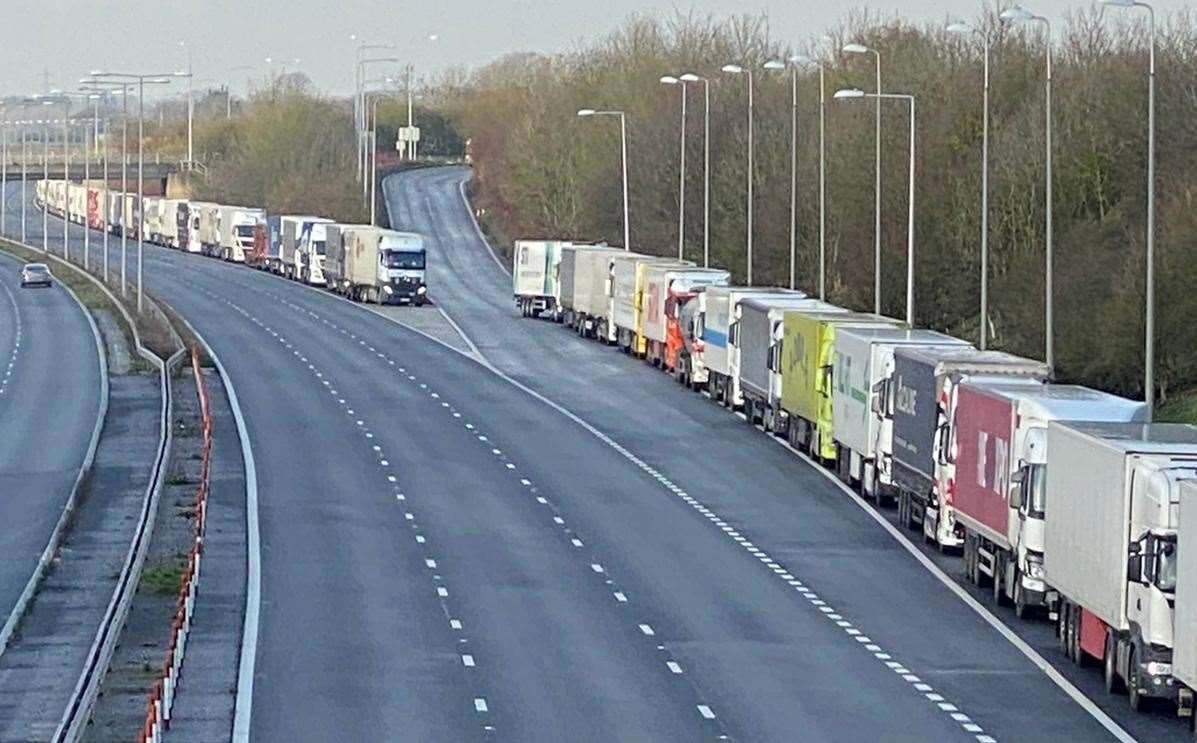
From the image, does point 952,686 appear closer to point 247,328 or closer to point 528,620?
point 528,620

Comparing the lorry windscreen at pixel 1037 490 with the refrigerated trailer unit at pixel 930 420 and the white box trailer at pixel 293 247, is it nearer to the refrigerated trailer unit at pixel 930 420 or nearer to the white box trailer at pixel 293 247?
the refrigerated trailer unit at pixel 930 420

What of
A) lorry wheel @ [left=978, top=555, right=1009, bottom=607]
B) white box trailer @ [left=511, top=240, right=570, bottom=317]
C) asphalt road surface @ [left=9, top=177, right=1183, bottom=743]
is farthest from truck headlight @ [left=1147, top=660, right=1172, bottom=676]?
white box trailer @ [left=511, top=240, right=570, bottom=317]

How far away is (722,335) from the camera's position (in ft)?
216

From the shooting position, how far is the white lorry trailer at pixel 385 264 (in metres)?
103

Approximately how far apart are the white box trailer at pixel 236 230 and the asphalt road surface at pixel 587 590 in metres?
67.2

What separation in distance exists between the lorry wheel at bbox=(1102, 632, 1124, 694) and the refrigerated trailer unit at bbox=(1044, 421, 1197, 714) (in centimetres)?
1

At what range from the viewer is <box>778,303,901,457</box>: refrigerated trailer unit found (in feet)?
172

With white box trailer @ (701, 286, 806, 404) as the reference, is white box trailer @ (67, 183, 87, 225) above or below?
above

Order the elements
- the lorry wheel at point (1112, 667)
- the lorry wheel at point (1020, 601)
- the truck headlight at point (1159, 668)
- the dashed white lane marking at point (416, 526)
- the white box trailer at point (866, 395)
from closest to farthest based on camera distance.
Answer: the truck headlight at point (1159, 668) → the dashed white lane marking at point (416, 526) → the lorry wheel at point (1112, 667) → the lorry wheel at point (1020, 601) → the white box trailer at point (866, 395)

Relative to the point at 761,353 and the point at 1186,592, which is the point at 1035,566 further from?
the point at 761,353

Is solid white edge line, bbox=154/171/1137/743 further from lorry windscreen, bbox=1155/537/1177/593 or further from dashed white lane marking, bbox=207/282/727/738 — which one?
dashed white lane marking, bbox=207/282/727/738

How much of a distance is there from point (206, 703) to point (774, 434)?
107 feet

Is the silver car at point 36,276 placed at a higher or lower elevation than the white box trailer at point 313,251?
lower

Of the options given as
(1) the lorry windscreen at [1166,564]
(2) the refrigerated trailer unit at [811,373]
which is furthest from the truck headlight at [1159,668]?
(2) the refrigerated trailer unit at [811,373]
